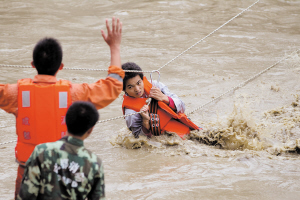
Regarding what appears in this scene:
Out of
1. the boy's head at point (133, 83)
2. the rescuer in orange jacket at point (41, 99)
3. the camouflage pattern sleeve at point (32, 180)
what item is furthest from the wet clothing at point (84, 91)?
the boy's head at point (133, 83)

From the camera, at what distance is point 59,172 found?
2.03m

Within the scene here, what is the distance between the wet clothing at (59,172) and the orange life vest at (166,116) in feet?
7.93

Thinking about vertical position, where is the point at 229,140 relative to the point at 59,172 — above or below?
below

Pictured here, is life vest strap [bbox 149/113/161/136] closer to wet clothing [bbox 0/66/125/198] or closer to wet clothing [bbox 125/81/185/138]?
wet clothing [bbox 125/81/185/138]

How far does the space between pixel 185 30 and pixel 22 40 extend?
4501 mm

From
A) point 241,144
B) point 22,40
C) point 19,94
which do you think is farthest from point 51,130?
point 22,40

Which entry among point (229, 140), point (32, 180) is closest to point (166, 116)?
point (229, 140)

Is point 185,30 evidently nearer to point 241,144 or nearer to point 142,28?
point 142,28

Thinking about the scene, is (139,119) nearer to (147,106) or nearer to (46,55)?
(147,106)

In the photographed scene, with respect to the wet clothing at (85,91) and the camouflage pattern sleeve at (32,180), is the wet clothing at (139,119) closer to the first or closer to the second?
the wet clothing at (85,91)

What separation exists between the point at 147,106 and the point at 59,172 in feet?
7.95

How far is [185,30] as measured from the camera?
11.6 m

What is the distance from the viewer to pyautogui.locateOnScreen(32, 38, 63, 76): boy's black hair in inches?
92.0

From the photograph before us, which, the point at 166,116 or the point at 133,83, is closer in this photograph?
the point at 133,83
